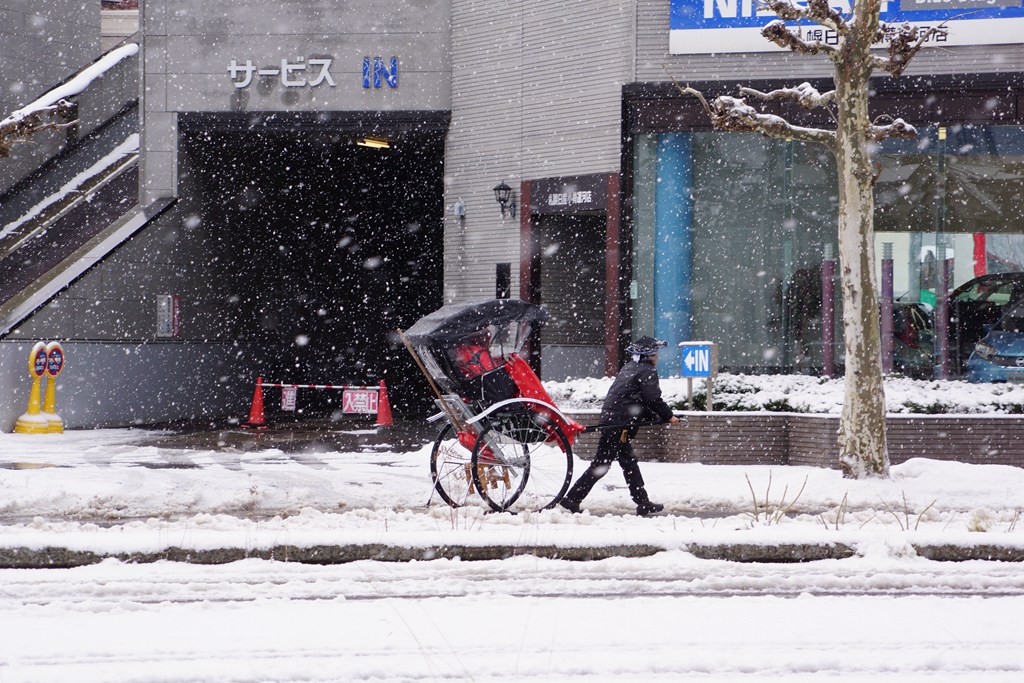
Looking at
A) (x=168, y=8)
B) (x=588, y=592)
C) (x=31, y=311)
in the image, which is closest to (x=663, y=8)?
(x=168, y=8)

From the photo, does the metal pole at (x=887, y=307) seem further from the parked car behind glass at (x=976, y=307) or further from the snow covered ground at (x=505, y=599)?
the snow covered ground at (x=505, y=599)

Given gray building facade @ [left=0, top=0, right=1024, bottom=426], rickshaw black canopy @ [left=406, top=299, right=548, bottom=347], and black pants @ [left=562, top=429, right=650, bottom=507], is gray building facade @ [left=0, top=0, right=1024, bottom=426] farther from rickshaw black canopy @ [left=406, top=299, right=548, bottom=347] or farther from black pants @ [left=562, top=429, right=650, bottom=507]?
black pants @ [left=562, top=429, right=650, bottom=507]

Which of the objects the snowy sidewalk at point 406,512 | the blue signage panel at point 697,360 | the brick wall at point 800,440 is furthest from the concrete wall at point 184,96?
the brick wall at point 800,440

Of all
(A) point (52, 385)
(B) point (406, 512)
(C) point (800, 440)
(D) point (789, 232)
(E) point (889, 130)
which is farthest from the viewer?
(D) point (789, 232)

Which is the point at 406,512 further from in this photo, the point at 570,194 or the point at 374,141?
the point at 374,141

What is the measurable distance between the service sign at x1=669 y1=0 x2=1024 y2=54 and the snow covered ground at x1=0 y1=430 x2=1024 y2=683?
9.66 meters

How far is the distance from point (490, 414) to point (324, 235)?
836 inches

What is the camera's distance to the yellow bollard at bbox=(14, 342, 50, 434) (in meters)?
18.4

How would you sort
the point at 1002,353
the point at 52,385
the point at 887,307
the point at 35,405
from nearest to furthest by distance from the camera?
1. the point at 1002,353
2. the point at 887,307
3. the point at 35,405
4. the point at 52,385

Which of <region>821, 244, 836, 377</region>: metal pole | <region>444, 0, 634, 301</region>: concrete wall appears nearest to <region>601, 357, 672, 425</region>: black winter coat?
<region>821, 244, 836, 377</region>: metal pole

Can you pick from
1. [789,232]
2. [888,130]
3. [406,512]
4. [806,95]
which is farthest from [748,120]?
[406,512]

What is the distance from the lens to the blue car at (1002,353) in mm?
17062

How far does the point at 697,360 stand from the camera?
46.1 ft

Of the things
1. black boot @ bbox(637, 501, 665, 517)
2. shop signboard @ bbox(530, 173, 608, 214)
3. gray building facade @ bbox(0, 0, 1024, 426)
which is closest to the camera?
black boot @ bbox(637, 501, 665, 517)
